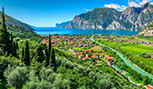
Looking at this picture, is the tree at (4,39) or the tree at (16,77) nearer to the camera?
the tree at (16,77)

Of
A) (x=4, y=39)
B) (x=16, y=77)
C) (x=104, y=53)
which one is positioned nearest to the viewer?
(x=16, y=77)

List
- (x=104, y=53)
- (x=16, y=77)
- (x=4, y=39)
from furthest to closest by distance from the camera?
1. (x=104, y=53)
2. (x=4, y=39)
3. (x=16, y=77)

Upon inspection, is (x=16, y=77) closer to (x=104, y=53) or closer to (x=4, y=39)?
(x=4, y=39)

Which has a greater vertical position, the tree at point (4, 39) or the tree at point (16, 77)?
the tree at point (4, 39)

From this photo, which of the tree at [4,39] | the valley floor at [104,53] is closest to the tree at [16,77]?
the tree at [4,39]

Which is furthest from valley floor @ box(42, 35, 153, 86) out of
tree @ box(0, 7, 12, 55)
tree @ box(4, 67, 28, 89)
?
tree @ box(0, 7, 12, 55)

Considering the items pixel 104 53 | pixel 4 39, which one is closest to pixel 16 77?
pixel 4 39

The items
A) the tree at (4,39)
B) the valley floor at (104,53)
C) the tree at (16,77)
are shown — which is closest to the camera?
the tree at (16,77)

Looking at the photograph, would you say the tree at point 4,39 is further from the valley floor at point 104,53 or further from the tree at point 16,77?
the valley floor at point 104,53

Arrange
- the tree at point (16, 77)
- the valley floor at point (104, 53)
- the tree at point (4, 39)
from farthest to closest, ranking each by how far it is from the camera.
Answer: the valley floor at point (104, 53) < the tree at point (4, 39) < the tree at point (16, 77)

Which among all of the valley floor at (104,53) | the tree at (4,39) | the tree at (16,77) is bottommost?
the valley floor at (104,53)

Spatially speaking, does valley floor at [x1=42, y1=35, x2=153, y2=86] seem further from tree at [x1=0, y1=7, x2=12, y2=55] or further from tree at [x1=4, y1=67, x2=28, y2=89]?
tree at [x1=0, y1=7, x2=12, y2=55]

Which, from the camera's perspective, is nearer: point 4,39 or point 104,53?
point 4,39
